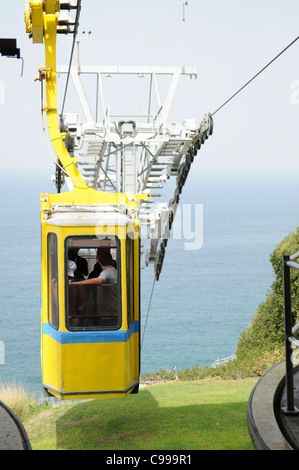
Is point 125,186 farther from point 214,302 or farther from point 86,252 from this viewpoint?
point 214,302

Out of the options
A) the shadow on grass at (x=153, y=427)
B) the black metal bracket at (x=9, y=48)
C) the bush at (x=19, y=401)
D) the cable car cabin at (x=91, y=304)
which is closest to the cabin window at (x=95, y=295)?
the cable car cabin at (x=91, y=304)

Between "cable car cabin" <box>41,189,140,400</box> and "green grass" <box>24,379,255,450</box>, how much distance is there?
2.34m

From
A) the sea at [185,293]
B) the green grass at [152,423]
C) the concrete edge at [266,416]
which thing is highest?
the concrete edge at [266,416]

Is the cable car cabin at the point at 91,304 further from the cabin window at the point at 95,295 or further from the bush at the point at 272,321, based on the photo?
the bush at the point at 272,321

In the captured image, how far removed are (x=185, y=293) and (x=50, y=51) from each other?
75.5 meters

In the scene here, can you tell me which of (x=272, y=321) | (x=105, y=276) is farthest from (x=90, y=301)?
(x=272, y=321)

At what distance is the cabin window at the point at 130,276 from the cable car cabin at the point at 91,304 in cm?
1

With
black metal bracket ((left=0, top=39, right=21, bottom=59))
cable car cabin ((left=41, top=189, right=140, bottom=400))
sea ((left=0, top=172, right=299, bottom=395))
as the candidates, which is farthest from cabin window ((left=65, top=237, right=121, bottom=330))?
sea ((left=0, top=172, right=299, bottom=395))

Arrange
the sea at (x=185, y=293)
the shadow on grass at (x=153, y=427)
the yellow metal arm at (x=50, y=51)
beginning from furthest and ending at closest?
the sea at (x=185, y=293) < the shadow on grass at (x=153, y=427) < the yellow metal arm at (x=50, y=51)

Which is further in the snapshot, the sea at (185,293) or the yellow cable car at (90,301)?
the sea at (185,293)

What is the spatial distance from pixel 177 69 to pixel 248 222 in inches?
5013

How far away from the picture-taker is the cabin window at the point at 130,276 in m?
7.95

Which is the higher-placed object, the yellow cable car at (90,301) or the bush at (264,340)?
the yellow cable car at (90,301)

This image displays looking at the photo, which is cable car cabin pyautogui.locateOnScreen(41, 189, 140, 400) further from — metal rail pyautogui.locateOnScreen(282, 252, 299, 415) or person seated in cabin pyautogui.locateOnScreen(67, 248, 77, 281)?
metal rail pyautogui.locateOnScreen(282, 252, 299, 415)
